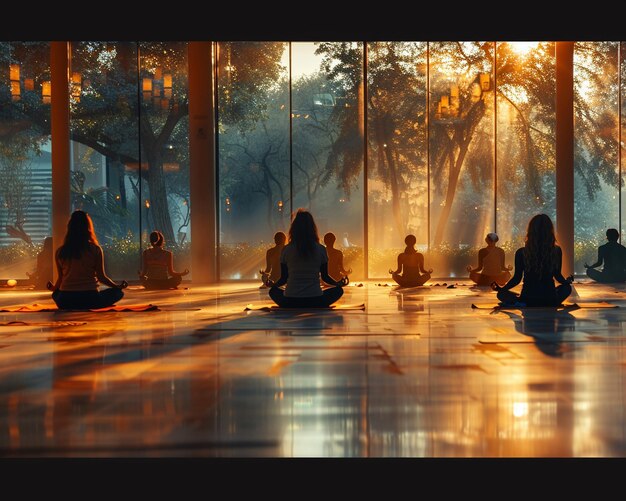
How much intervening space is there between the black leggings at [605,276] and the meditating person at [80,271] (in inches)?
416

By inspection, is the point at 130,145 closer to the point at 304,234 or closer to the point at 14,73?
the point at 14,73

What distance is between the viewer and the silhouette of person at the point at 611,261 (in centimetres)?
1739

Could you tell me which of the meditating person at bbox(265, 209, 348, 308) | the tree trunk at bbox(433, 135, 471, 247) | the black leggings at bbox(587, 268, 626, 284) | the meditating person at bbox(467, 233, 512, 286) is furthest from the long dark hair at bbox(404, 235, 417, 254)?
the meditating person at bbox(265, 209, 348, 308)

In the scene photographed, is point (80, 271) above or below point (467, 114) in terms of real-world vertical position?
below

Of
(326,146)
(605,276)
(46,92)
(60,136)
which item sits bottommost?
(605,276)

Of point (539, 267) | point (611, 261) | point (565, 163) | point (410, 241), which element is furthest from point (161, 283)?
point (565, 163)

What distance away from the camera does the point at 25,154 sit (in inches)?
806

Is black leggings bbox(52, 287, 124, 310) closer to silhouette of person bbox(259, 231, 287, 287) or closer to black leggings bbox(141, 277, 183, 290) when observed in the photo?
silhouette of person bbox(259, 231, 287, 287)

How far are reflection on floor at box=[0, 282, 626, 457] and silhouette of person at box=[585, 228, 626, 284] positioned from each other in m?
8.41

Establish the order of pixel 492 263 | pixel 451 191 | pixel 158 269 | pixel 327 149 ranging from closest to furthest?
1. pixel 492 263
2. pixel 158 269
3. pixel 327 149
4. pixel 451 191

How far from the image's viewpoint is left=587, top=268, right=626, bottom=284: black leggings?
18031mm

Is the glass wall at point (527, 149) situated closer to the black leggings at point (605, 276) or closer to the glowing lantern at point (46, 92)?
the black leggings at point (605, 276)

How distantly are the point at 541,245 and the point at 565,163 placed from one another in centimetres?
1048
